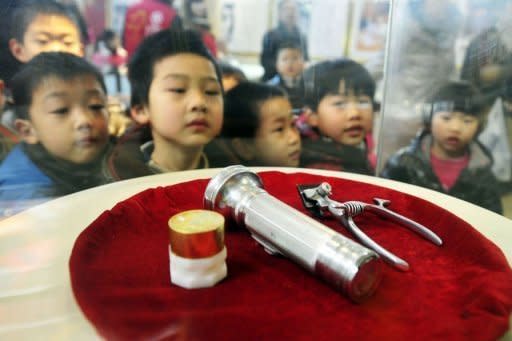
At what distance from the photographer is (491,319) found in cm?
39

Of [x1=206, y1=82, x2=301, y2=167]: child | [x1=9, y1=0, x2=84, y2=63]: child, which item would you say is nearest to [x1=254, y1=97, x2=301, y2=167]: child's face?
[x1=206, y1=82, x2=301, y2=167]: child

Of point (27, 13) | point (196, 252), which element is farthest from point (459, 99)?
point (27, 13)

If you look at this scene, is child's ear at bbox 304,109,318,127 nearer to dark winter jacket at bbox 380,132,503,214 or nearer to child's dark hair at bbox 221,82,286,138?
child's dark hair at bbox 221,82,286,138

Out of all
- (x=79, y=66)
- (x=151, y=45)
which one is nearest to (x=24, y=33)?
(x=79, y=66)

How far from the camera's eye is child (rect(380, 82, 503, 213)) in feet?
3.81

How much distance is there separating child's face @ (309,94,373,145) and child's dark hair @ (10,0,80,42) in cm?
69

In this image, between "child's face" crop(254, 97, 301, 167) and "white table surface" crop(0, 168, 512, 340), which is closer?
"white table surface" crop(0, 168, 512, 340)

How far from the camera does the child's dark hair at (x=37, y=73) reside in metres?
0.92

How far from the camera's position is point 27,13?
0.90 meters

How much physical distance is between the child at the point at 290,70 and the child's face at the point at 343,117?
0.25ft

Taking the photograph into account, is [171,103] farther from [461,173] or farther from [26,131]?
[461,173]

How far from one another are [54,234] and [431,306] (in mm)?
519

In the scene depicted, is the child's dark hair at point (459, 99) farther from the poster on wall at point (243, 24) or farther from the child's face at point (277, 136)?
the poster on wall at point (243, 24)

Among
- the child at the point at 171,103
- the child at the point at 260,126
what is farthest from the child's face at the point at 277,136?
the child at the point at 171,103
